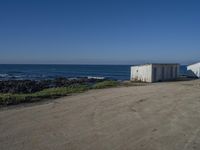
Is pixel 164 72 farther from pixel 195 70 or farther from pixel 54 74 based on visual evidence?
pixel 54 74

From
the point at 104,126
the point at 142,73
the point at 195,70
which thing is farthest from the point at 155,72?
the point at 104,126

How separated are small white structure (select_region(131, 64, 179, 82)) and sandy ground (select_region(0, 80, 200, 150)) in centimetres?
1131

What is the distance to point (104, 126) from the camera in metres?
8.27

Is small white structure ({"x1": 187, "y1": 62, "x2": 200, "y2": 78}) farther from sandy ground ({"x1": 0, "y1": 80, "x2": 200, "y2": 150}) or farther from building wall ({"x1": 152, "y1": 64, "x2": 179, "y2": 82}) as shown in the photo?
sandy ground ({"x1": 0, "y1": 80, "x2": 200, "y2": 150})

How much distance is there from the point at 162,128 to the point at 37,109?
207 inches

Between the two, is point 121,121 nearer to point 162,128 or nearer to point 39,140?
point 162,128

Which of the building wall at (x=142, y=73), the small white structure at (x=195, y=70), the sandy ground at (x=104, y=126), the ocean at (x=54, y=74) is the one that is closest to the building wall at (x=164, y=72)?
the building wall at (x=142, y=73)

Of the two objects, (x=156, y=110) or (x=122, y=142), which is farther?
(x=156, y=110)

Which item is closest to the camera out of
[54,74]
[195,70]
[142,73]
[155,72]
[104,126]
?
[104,126]

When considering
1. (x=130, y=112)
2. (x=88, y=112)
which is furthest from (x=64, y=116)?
(x=130, y=112)

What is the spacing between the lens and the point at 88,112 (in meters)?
10.3

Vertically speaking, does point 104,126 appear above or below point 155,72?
below

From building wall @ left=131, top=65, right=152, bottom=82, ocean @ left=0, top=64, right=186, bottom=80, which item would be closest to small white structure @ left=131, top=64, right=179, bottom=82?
building wall @ left=131, top=65, right=152, bottom=82

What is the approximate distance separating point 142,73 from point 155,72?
1.52 m
